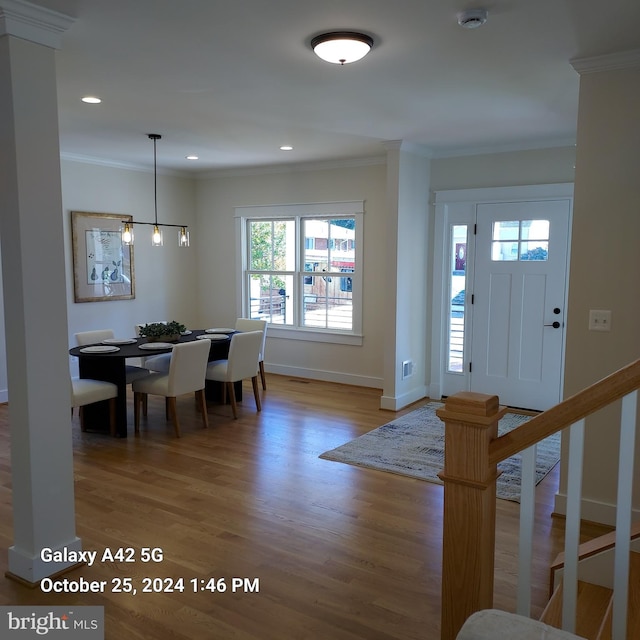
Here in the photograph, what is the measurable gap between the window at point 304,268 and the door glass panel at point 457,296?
1.10m

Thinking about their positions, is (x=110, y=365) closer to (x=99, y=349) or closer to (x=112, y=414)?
(x=99, y=349)

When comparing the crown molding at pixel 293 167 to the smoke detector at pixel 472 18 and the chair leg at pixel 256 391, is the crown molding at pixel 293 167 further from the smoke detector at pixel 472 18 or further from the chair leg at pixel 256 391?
the smoke detector at pixel 472 18

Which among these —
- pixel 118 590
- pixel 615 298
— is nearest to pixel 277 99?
pixel 615 298

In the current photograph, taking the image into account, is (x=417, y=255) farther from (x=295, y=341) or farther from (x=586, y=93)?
(x=586, y=93)

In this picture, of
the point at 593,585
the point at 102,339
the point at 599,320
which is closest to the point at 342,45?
the point at 599,320

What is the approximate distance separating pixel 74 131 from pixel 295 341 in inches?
136

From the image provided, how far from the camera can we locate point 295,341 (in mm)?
7262

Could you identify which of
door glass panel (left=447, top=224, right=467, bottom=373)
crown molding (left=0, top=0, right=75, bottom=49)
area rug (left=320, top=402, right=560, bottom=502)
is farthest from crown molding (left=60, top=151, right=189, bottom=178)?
area rug (left=320, top=402, right=560, bottom=502)

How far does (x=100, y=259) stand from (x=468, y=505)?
19.3ft

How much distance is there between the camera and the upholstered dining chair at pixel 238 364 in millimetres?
5379

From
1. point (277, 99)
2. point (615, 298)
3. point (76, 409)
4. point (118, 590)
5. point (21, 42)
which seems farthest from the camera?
point (76, 409)

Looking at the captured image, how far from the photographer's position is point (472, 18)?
2.55 m

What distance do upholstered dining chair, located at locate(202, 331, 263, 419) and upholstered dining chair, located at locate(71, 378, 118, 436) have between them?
38.4 inches

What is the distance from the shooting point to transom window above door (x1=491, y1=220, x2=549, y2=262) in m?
5.54
